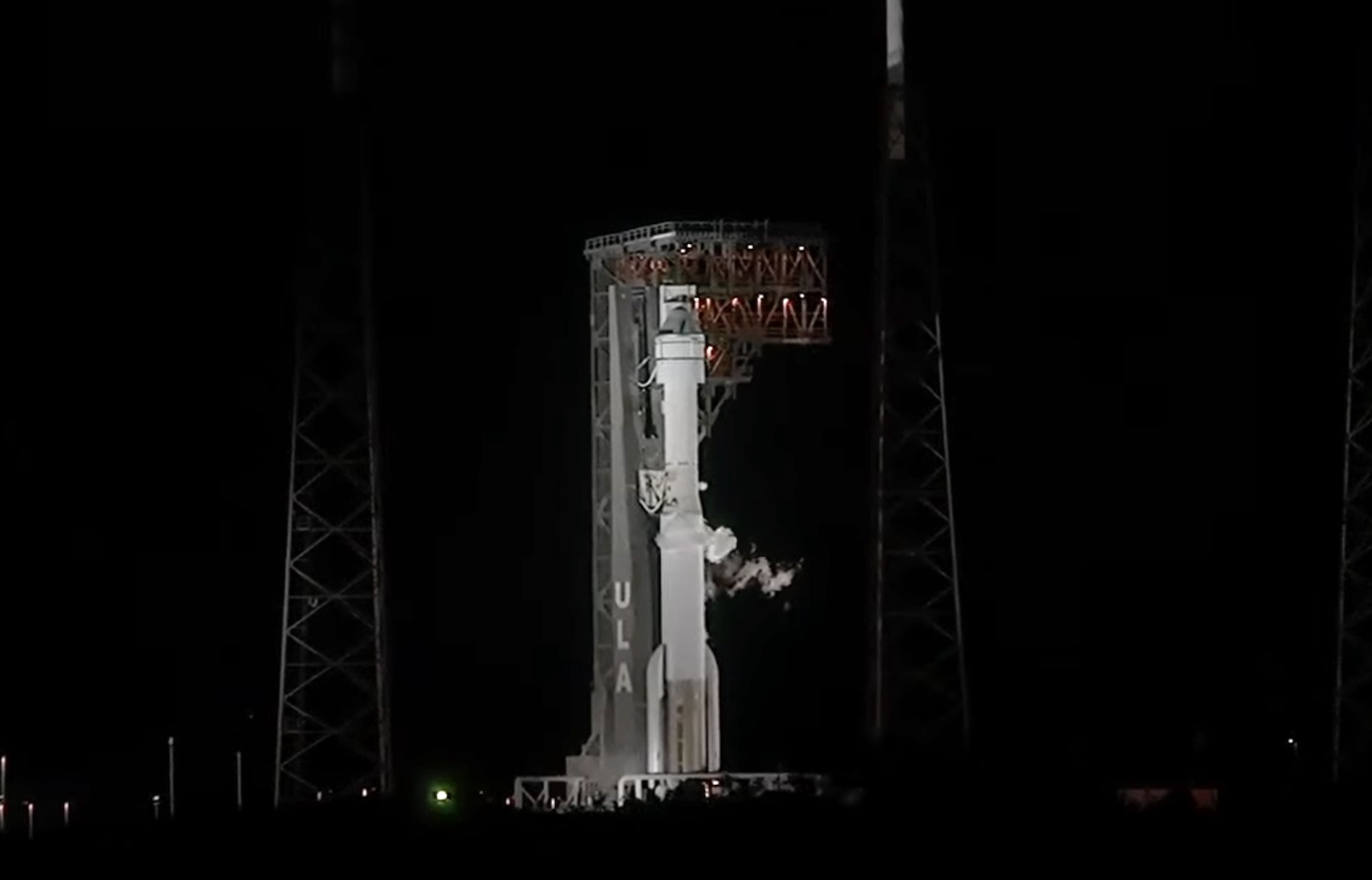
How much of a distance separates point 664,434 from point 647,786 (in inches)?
155

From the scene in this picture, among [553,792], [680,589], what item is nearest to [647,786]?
[680,589]

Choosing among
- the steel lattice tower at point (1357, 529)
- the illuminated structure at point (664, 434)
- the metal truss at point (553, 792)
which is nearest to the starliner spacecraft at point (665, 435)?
the illuminated structure at point (664, 434)

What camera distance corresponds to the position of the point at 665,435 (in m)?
40.8

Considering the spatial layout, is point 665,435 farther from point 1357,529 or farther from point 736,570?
point 1357,529

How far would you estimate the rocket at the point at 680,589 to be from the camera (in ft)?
133

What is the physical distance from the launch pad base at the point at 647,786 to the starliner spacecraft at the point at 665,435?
0.20 m

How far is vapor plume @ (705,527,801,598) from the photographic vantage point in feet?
136

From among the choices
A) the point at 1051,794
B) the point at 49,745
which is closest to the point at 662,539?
the point at 49,745

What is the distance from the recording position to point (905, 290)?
36.4 meters

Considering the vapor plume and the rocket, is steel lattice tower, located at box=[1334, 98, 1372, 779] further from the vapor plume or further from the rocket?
the vapor plume

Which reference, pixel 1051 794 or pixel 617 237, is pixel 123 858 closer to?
pixel 1051 794

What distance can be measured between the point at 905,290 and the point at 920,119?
1977 millimetres

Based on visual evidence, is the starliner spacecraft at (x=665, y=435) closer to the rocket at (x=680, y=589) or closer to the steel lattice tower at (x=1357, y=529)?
the rocket at (x=680, y=589)

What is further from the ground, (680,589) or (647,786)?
(680,589)
